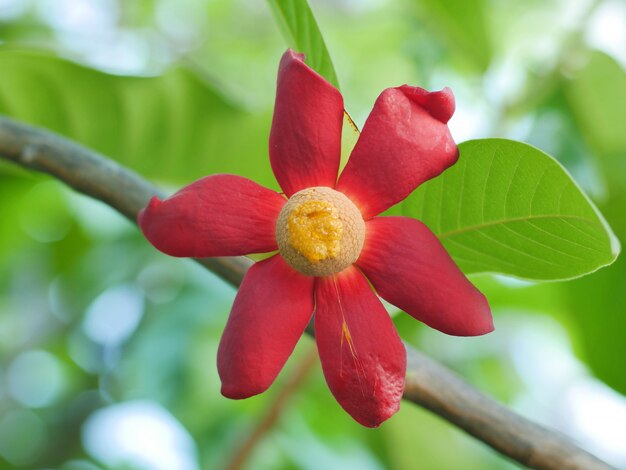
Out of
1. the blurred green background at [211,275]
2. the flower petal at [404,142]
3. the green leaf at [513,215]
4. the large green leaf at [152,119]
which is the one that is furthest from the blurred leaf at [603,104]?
the flower petal at [404,142]

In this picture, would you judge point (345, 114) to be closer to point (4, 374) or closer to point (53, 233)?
point (53, 233)

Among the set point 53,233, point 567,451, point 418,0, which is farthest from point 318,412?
point 567,451

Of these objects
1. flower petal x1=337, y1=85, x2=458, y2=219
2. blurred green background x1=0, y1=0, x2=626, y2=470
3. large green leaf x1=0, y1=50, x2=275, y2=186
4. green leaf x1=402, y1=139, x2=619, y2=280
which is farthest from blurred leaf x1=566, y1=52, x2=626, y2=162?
flower petal x1=337, y1=85, x2=458, y2=219

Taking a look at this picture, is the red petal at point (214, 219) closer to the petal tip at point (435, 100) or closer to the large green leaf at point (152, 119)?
the petal tip at point (435, 100)

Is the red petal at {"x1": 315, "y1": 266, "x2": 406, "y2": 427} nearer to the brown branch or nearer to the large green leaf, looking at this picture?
the brown branch

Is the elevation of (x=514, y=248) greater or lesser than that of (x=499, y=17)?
greater
